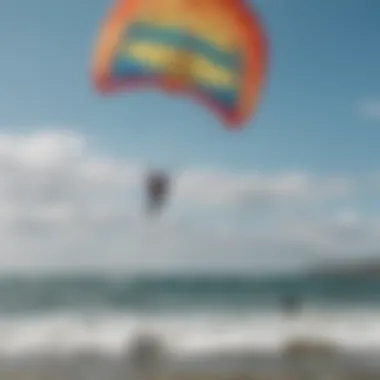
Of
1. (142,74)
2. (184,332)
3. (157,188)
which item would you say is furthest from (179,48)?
(184,332)

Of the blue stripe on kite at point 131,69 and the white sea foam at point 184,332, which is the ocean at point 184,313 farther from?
the blue stripe on kite at point 131,69

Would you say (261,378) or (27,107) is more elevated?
(27,107)

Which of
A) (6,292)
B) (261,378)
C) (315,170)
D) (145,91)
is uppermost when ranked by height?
(145,91)

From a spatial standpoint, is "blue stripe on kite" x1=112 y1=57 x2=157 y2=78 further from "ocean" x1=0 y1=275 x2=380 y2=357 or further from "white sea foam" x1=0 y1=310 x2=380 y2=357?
"white sea foam" x1=0 y1=310 x2=380 y2=357

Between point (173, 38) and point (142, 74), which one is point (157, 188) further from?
point (173, 38)

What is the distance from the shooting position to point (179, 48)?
2883 millimetres

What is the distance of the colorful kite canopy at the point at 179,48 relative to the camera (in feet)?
9.43

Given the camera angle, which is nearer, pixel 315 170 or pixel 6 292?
pixel 315 170

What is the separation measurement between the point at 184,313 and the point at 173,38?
125 centimetres

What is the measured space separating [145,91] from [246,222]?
24.1 inches

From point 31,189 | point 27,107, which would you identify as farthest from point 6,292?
point 27,107

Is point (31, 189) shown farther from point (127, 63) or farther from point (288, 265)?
point (288, 265)

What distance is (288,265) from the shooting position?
10.1 ft

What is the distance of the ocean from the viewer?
3070mm
